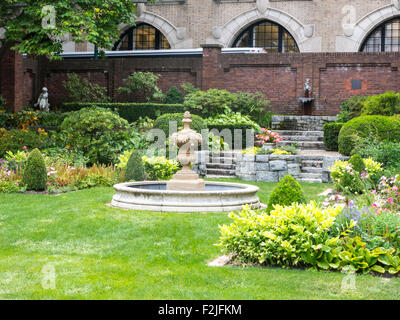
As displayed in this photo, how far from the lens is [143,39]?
3008cm

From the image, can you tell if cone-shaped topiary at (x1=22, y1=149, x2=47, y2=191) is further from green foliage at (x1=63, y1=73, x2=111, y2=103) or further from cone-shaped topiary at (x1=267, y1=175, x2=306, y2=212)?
green foliage at (x1=63, y1=73, x2=111, y2=103)

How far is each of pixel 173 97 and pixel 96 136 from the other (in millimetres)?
6733

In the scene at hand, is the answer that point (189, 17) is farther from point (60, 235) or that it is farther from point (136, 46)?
point (60, 235)

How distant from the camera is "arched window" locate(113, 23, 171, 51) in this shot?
2961 cm

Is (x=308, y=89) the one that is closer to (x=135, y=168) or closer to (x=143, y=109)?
(x=143, y=109)

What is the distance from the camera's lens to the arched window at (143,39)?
2961cm

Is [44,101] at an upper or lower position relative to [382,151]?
upper

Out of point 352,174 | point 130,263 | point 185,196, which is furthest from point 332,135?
point 130,263

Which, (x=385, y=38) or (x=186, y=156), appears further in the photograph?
(x=385, y=38)

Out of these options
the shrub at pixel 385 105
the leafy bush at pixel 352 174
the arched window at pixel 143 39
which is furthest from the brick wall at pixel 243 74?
the leafy bush at pixel 352 174

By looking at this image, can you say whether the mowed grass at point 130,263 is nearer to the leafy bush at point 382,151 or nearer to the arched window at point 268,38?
the leafy bush at point 382,151

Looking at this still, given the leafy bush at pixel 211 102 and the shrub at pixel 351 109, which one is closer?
the shrub at pixel 351 109

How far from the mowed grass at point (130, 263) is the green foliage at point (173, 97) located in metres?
12.7
